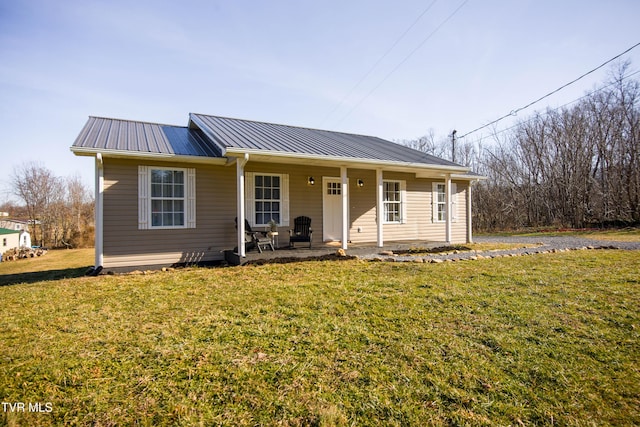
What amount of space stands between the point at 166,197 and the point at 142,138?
5.86 feet

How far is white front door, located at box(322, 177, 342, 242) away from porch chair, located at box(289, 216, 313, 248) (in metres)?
1.00

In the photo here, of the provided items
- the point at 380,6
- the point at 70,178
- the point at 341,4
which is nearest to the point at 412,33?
the point at 380,6

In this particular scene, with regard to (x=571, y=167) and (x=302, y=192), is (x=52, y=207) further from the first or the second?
(x=571, y=167)

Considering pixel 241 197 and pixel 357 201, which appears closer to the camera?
pixel 241 197

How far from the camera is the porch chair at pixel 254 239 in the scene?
25.5 ft

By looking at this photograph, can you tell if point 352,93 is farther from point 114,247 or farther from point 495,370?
point 495,370

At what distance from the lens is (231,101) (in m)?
15.0

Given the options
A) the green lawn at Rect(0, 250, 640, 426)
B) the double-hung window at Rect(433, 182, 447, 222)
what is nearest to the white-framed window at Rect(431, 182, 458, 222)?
the double-hung window at Rect(433, 182, 447, 222)

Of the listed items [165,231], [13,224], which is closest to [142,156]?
[165,231]

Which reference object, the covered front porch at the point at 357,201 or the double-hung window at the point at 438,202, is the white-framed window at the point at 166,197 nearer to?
the covered front porch at the point at 357,201

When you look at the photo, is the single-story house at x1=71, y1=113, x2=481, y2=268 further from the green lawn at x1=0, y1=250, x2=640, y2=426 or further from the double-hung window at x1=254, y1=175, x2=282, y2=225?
the green lawn at x1=0, y1=250, x2=640, y2=426

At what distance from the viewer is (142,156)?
6938 millimetres

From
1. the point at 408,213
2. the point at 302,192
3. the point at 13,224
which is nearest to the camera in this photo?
the point at 302,192

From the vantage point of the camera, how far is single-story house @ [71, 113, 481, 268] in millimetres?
7035
